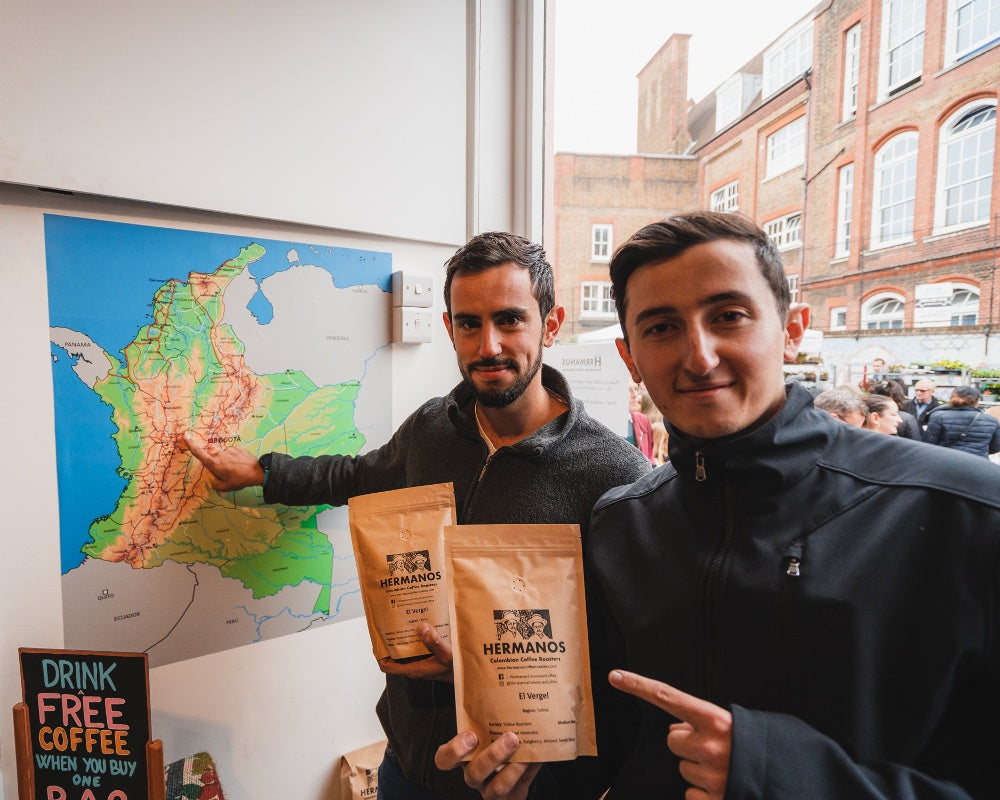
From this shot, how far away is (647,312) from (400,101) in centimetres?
131

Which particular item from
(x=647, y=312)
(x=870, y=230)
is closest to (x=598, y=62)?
(x=870, y=230)

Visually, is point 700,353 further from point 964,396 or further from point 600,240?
point 600,240

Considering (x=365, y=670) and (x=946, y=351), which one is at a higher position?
(x=946, y=351)

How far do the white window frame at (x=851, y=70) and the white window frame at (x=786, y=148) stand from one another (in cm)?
11

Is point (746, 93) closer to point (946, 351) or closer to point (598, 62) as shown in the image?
point (598, 62)

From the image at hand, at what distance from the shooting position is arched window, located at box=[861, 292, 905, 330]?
143cm

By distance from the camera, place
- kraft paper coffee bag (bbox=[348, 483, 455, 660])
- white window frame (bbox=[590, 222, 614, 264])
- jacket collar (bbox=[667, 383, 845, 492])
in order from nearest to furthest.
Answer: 1. jacket collar (bbox=[667, 383, 845, 492])
2. kraft paper coffee bag (bbox=[348, 483, 455, 660])
3. white window frame (bbox=[590, 222, 614, 264])

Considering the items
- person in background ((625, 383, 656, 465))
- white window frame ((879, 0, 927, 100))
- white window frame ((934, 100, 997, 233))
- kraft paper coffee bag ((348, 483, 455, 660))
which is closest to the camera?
kraft paper coffee bag ((348, 483, 455, 660))

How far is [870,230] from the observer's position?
56.9 inches

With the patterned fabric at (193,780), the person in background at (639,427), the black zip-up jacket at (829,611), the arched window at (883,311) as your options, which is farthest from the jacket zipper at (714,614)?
the person in background at (639,427)

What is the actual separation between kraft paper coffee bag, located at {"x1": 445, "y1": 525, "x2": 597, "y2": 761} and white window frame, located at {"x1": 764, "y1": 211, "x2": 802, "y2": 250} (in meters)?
1.16

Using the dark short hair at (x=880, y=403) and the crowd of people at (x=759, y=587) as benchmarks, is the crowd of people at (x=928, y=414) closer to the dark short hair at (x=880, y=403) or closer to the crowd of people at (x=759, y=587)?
the dark short hair at (x=880, y=403)

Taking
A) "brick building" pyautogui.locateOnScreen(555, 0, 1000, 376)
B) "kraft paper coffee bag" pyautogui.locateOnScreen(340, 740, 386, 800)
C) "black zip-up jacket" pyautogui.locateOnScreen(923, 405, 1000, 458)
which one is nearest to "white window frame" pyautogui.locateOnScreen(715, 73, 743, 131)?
"brick building" pyautogui.locateOnScreen(555, 0, 1000, 376)

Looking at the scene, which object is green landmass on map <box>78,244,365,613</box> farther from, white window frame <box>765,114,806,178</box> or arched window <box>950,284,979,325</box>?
arched window <box>950,284,979,325</box>
